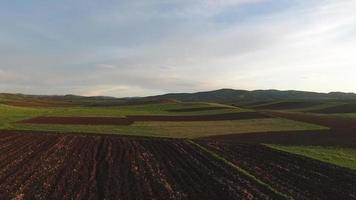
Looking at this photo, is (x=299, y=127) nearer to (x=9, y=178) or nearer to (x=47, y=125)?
(x=47, y=125)

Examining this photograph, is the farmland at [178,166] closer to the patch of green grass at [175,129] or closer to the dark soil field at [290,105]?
the patch of green grass at [175,129]

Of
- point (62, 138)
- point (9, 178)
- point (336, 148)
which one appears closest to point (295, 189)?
point (9, 178)

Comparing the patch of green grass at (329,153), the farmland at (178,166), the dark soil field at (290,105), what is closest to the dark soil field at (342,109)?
the dark soil field at (290,105)

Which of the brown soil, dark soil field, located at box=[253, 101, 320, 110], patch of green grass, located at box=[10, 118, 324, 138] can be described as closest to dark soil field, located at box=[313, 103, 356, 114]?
dark soil field, located at box=[253, 101, 320, 110]

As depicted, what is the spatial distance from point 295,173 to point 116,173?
Answer: 1073cm

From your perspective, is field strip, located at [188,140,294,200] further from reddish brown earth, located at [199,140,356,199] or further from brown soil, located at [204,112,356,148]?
brown soil, located at [204,112,356,148]

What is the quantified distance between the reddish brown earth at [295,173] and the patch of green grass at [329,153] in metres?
1.47

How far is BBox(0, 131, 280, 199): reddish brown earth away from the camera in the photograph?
67.7ft

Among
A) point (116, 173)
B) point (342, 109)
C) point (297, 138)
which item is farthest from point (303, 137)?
point (342, 109)

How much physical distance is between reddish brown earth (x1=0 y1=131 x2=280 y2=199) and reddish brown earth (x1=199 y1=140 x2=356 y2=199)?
1.40 metres

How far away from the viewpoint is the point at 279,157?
34.2 metres

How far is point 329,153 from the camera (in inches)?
1468

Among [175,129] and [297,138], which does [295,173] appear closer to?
[297,138]

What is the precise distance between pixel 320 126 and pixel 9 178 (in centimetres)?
4770
